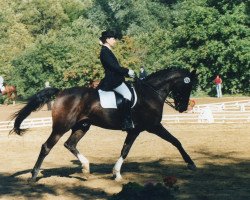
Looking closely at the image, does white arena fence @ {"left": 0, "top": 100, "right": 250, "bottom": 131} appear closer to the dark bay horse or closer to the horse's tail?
the dark bay horse

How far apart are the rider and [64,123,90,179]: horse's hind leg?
4.22 feet

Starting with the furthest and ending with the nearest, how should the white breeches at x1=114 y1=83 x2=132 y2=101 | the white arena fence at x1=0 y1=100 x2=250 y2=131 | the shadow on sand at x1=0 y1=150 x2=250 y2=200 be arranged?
1. the white arena fence at x1=0 y1=100 x2=250 y2=131
2. the white breeches at x1=114 y1=83 x2=132 y2=101
3. the shadow on sand at x1=0 y1=150 x2=250 y2=200

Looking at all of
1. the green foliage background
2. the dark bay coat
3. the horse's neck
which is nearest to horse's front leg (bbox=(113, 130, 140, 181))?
the horse's neck

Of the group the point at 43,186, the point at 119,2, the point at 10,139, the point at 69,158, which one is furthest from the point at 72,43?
the point at 43,186

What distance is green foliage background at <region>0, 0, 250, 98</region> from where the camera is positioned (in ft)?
154

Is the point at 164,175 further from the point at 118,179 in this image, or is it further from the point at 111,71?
the point at 111,71

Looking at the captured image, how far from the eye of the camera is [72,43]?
60250 mm

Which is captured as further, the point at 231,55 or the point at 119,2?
the point at 119,2

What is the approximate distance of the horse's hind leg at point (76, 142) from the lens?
12.7 meters

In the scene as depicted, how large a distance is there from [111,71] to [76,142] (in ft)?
7.14

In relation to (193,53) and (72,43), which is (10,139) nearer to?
(193,53)

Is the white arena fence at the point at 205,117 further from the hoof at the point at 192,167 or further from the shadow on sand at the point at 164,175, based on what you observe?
the hoof at the point at 192,167

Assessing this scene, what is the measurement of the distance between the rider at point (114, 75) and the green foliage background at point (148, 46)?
20.4m

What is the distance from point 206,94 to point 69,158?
3542 centimetres
